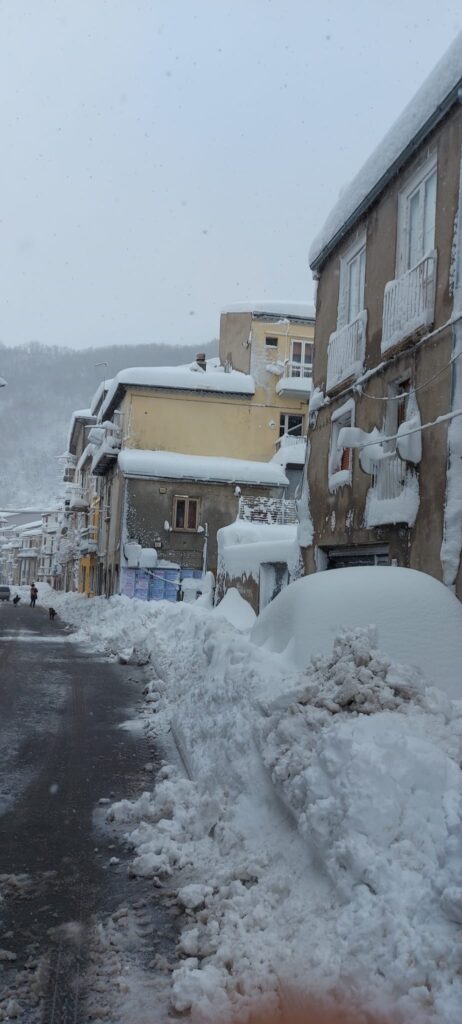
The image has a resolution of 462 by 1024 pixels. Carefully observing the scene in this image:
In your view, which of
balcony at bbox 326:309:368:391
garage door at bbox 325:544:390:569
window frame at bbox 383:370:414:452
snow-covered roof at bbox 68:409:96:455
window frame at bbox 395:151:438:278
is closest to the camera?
window frame at bbox 395:151:438:278

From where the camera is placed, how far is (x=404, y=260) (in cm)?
→ 1150

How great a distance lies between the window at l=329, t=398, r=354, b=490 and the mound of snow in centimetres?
587

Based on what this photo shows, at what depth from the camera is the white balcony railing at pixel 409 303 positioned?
33.4 ft

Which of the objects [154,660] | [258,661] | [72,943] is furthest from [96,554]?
[72,943]

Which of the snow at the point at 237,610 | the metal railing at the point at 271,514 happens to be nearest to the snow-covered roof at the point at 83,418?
the metal railing at the point at 271,514

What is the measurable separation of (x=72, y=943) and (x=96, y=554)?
38.7 metres

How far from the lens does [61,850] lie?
5.45m

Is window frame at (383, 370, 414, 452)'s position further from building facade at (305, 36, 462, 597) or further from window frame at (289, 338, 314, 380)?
window frame at (289, 338, 314, 380)

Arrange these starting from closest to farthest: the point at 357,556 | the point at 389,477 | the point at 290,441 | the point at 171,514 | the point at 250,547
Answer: the point at 389,477 < the point at 357,556 < the point at 250,547 < the point at 171,514 < the point at 290,441

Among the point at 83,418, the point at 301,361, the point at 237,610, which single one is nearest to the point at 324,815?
the point at 237,610

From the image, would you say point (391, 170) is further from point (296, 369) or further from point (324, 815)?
point (296, 369)

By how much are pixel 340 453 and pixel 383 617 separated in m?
7.82

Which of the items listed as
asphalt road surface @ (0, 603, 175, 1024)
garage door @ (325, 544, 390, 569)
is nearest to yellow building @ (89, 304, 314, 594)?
garage door @ (325, 544, 390, 569)

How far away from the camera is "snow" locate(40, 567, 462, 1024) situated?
339 cm
